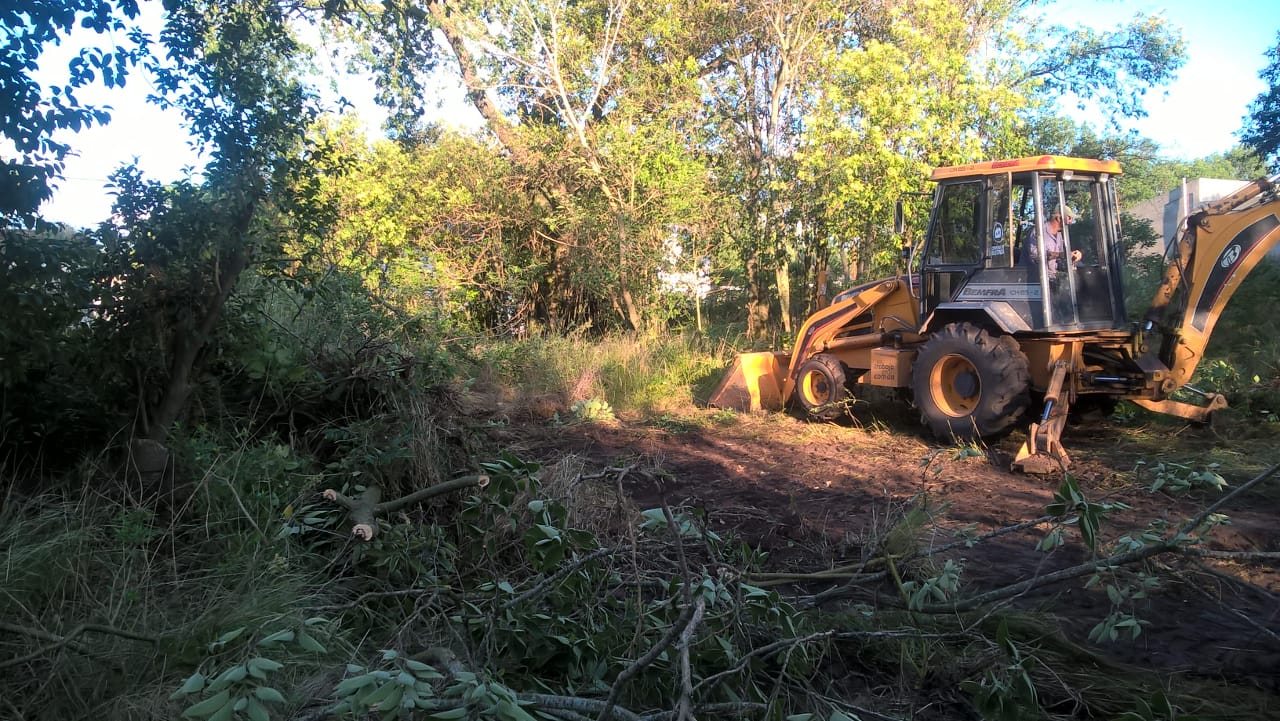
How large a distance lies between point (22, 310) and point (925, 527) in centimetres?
423

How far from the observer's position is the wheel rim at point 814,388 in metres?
9.45

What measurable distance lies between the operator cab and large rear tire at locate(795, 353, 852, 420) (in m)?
1.60

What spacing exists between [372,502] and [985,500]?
4.00 meters

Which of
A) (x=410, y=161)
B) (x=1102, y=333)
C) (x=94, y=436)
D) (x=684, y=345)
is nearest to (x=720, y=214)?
(x=684, y=345)

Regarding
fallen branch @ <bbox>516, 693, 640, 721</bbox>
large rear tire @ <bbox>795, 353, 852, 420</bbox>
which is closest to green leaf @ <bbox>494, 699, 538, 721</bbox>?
fallen branch @ <bbox>516, 693, 640, 721</bbox>

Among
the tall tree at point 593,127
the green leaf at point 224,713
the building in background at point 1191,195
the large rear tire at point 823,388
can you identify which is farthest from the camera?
the building in background at point 1191,195

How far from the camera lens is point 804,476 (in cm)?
658

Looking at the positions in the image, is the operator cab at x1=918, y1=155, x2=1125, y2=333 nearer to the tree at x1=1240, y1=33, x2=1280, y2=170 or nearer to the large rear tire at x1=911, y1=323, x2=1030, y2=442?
the large rear tire at x1=911, y1=323, x2=1030, y2=442

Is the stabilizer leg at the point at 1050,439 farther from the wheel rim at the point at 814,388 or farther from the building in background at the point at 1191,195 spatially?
the building in background at the point at 1191,195

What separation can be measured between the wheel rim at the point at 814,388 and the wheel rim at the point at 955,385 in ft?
5.19

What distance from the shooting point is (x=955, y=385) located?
7852 mm

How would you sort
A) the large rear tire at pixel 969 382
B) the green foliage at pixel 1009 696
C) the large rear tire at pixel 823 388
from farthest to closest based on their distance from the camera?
the large rear tire at pixel 823 388 → the large rear tire at pixel 969 382 → the green foliage at pixel 1009 696

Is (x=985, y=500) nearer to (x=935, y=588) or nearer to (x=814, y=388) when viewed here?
(x=935, y=588)

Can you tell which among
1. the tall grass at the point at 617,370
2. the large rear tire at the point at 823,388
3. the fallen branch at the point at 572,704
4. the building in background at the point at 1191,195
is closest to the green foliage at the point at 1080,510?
the fallen branch at the point at 572,704
